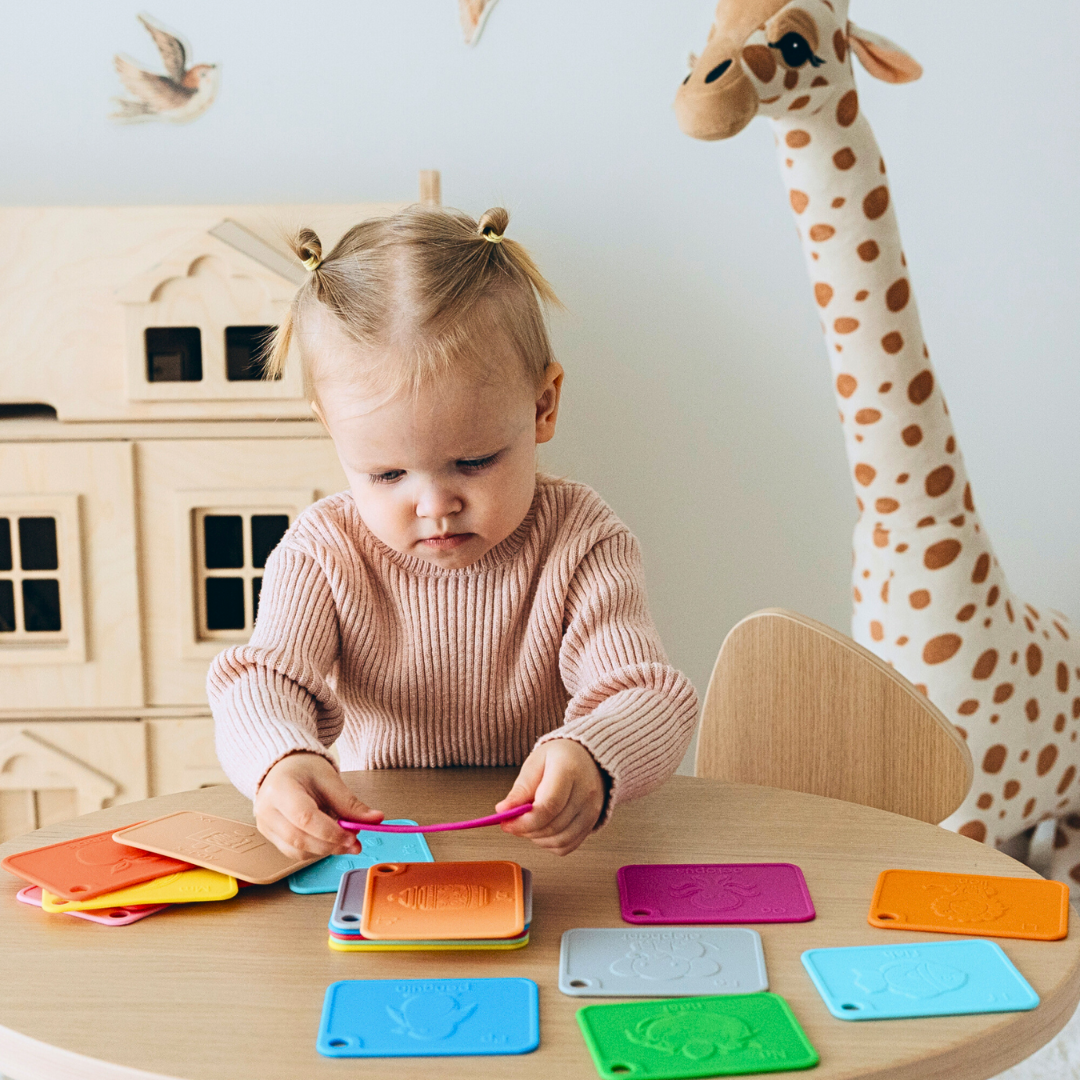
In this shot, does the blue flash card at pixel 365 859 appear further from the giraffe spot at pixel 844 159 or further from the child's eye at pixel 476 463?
the giraffe spot at pixel 844 159

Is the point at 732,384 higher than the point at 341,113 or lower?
lower

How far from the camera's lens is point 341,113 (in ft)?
4.87

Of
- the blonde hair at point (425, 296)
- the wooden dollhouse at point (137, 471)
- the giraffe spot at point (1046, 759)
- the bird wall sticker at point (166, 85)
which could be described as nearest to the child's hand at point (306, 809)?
the blonde hair at point (425, 296)

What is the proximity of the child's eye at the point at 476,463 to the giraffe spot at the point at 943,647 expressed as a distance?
2.08 feet

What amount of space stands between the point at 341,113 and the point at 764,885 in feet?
4.12

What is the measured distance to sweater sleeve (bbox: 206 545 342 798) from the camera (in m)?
0.60

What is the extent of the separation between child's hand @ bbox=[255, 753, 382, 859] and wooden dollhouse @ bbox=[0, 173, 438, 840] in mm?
655

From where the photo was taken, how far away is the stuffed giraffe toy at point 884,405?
42.3 inches

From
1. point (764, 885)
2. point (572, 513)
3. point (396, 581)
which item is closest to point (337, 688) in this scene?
point (396, 581)

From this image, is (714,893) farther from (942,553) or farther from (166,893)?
(942,553)

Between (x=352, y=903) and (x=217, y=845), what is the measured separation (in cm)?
11

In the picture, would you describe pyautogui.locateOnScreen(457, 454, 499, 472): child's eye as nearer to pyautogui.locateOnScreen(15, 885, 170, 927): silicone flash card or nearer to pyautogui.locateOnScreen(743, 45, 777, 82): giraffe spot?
pyautogui.locateOnScreen(15, 885, 170, 927): silicone flash card

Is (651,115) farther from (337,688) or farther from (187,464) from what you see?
(337,688)

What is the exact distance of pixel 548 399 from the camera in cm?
74
